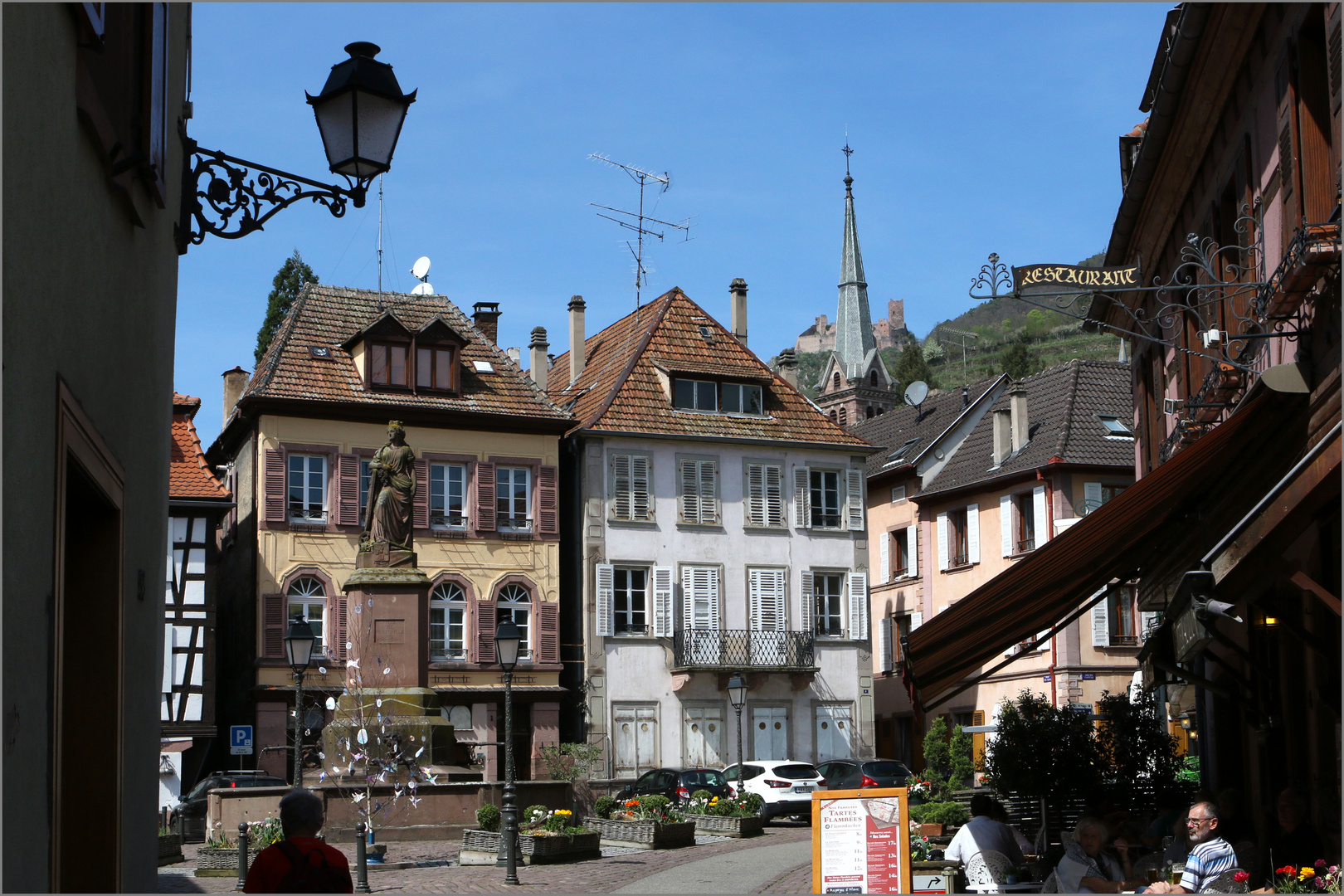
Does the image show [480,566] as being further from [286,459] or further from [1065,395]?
[1065,395]

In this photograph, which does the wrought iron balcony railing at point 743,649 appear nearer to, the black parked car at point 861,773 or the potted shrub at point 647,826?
the black parked car at point 861,773

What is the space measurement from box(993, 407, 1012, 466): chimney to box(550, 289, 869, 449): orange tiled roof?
15.2ft

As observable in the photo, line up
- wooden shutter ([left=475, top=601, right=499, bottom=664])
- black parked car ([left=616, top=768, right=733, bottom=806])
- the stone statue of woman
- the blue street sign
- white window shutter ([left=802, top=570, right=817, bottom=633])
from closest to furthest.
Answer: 1. the stone statue of woman
2. black parked car ([left=616, top=768, right=733, bottom=806])
3. the blue street sign
4. wooden shutter ([left=475, top=601, right=499, bottom=664])
5. white window shutter ([left=802, top=570, right=817, bottom=633])

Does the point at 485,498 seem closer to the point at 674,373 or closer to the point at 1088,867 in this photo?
the point at 674,373

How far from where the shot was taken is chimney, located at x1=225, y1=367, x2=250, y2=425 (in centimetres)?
4336

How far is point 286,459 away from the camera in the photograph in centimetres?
3928

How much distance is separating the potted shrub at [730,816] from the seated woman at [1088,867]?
1693 centimetres

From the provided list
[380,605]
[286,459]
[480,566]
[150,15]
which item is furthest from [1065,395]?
[150,15]

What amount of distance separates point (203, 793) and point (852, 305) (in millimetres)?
82961

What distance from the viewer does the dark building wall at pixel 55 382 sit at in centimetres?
466

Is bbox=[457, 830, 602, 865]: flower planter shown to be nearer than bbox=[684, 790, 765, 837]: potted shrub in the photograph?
Yes

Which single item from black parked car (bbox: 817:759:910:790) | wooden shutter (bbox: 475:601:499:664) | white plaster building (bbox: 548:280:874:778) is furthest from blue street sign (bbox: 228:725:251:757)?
black parked car (bbox: 817:759:910:790)

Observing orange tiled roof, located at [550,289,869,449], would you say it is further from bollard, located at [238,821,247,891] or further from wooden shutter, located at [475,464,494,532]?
bollard, located at [238,821,247,891]

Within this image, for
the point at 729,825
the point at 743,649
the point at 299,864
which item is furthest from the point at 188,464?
the point at 299,864
